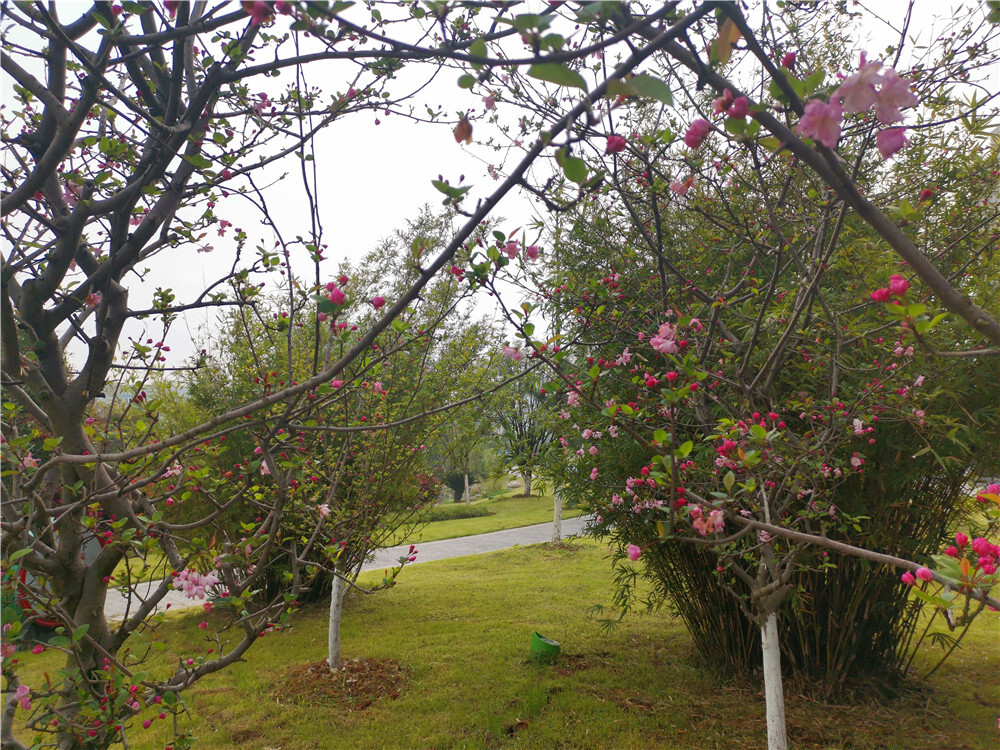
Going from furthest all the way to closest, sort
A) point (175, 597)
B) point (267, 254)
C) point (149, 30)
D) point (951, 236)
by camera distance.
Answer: point (175, 597) → point (951, 236) → point (267, 254) → point (149, 30)

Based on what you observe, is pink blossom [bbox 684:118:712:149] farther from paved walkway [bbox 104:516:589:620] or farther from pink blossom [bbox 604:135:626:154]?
paved walkway [bbox 104:516:589:620]

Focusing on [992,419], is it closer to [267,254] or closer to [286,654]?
[267,254]

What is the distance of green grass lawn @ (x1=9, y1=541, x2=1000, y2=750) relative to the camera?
121 inches

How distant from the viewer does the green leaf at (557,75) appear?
1.88 ft

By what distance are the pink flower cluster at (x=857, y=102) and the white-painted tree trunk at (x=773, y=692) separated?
8.18 feet

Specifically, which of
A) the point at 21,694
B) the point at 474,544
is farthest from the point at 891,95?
the point at 474,544

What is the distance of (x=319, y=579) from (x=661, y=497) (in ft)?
14.1

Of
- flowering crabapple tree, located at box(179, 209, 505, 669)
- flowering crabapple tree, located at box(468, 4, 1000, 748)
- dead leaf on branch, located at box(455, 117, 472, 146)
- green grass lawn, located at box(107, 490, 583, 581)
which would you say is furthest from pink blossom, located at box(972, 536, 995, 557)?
green grass lawn, located at box(107, 490, 583, 581)

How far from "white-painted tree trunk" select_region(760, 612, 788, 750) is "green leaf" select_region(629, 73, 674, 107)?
8.68 feet

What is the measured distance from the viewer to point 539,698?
349 cm

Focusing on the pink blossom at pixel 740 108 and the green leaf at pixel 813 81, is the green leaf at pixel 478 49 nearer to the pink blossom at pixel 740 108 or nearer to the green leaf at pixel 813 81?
the pink blossom at pixel 740 108

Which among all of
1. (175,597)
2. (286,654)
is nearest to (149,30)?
(286,654)

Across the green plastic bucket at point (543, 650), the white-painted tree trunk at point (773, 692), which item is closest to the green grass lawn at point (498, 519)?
the green plastic bucket at point (543, 650)

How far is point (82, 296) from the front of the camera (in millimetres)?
1587
